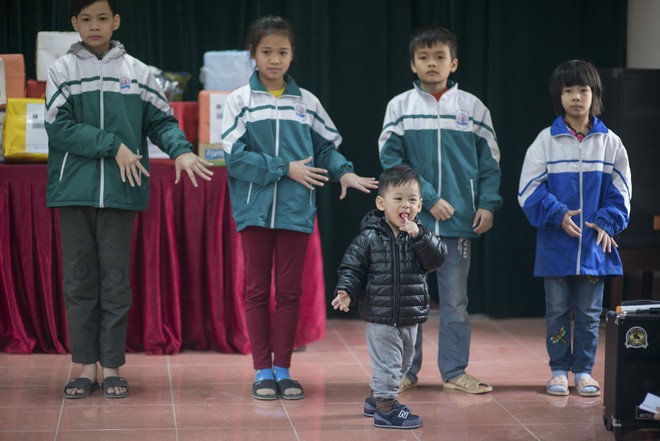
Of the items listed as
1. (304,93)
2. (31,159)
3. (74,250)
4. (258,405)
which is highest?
(304,93)

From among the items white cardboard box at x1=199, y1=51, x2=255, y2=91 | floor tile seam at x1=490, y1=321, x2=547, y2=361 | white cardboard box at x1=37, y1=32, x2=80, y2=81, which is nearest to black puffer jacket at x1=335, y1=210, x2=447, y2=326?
floor tile seam at x1=490, y1=321, x2=547, y2=361

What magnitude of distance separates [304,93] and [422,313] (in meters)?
0.93

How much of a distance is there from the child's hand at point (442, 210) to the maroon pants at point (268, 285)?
1.51 ft

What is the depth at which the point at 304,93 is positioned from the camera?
3.39 metres

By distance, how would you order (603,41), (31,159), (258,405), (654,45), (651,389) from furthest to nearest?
(603,41), (654,45), (31,159), (258,405), (651,389)

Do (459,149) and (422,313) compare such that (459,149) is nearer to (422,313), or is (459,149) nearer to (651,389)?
(422,313)

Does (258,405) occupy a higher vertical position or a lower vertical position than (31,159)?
lower

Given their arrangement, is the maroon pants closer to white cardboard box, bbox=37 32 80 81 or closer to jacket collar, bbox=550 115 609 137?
jacket collar, bbox=550 115 609 137

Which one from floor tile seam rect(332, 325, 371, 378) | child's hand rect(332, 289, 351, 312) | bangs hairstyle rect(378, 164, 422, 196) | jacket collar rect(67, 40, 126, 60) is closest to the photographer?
child's hand rect(332, 289, 351, 312)

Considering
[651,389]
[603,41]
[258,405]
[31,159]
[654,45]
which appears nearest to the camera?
[651,389]

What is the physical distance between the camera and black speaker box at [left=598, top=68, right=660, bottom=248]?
421 centimetres

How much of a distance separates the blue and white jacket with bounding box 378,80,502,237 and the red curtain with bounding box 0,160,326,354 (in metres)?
0.97

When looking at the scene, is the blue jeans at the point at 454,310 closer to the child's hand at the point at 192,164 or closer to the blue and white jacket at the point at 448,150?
the blue and white jacket at the point at 448,150

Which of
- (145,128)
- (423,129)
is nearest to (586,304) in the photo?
(423,129)
